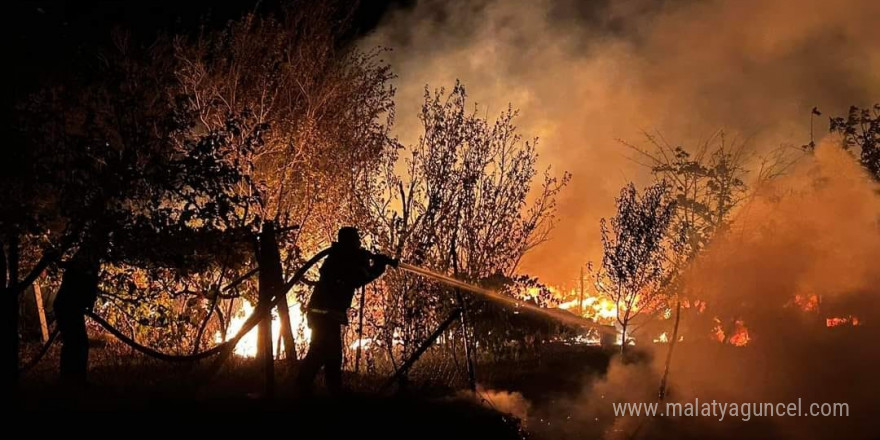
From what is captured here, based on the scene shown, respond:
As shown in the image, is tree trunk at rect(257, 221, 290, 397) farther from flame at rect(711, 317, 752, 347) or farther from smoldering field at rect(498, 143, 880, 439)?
flame at rect(711, 317, 752, 347)

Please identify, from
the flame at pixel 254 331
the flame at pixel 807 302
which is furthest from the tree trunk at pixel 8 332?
the flame at pixel 807 302

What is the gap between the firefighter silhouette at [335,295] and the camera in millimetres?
8047

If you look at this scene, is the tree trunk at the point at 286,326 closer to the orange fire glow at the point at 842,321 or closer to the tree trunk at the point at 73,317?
the tree trunk at the point at 73,317

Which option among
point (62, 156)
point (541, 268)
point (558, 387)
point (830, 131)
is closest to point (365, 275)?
point (62, 156)

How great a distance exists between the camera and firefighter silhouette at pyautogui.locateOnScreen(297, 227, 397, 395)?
8047 mm

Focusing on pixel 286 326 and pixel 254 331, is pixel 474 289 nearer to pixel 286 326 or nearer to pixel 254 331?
pixel 286 326

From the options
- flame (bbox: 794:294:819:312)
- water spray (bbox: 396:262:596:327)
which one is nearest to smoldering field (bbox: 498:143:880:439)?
flame (bbox: 794:294:819:312)

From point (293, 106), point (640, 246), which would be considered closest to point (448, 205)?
point (293, 106)

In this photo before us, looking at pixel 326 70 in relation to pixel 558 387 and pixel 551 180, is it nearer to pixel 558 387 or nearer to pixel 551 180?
pixel 551 180

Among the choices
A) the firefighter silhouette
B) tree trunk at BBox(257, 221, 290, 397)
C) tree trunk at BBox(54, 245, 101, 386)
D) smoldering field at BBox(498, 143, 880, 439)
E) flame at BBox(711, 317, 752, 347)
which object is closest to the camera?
tree trunk at BBox(257, 221, 290, 397)

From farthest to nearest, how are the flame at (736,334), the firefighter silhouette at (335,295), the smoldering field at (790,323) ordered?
the flame at (736,334)
the smoldering field at (790,323)
the firefighter silhouette at (335,295)

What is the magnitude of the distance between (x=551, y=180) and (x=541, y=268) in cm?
2386

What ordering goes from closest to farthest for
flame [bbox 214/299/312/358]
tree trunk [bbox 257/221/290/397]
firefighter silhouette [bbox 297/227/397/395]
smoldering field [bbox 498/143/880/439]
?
tree trunk [bbox 257/221/290/397] < firefighter silhouette [bbox 297/227/397/395] < smoldering field [bbox 498/143/880/439] < flame [bbox 214/299/312/358]

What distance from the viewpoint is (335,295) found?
8.15 metres
